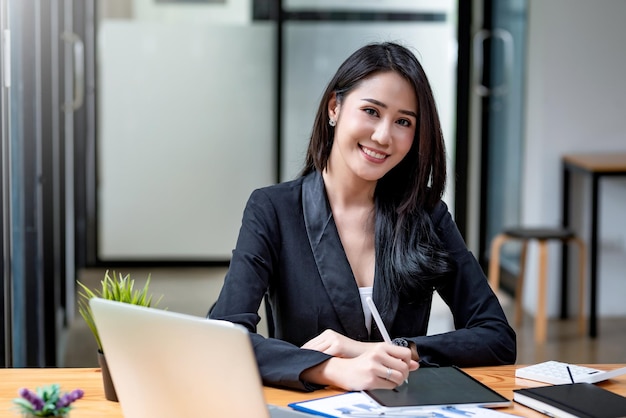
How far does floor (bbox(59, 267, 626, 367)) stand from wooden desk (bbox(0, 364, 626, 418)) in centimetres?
245

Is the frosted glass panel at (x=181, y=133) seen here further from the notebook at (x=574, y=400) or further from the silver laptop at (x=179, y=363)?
the silver laptop at (x=179, y=363)

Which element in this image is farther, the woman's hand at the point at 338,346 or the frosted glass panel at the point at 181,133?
the frosted glass panel at the point at 181,133

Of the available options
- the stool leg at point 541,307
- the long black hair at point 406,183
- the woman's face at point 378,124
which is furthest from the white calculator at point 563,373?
the stool leg at point 541,307

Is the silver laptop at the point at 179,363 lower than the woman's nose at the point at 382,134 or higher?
lower

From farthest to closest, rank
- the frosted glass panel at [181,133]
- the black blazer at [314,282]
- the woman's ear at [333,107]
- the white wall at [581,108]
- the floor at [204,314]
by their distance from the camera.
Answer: the white wall at [581,108] < the frosted glass panel at [181,133] < the floor at [204,314] < the woman's ear at [333,107] < the black blazer at [314,282]

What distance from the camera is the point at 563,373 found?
5.64ft

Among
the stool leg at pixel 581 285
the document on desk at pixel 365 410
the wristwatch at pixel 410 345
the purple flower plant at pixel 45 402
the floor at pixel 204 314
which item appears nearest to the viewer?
the purple flower plant at pixel 45 402

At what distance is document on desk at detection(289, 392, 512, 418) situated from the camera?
148 centimetres

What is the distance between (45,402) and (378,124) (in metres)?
1.01

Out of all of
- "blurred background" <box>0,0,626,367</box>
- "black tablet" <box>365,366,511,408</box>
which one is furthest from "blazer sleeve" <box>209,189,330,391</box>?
"blurred background" <box>0,0,626,367</box>

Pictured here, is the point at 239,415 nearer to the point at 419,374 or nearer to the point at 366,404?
the point at 366,404

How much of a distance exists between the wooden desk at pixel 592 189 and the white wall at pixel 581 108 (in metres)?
0.06

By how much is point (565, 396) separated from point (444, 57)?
9.64 feet

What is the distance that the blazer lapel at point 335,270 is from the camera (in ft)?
6.64
